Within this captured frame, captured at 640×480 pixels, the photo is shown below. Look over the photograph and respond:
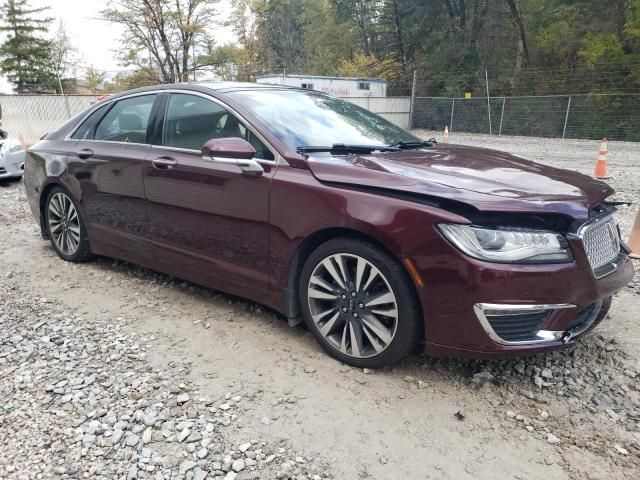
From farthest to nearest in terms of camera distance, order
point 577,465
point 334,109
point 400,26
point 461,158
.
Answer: point 400,26 → point 334,109 → point 461,158 → point 577,465

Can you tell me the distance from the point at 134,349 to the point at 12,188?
291 inches

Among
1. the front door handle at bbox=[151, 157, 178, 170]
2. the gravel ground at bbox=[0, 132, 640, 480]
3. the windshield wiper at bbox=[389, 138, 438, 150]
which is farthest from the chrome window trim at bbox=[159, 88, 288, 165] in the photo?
the gravel ground at bbox=[0, 132, 640, 480]

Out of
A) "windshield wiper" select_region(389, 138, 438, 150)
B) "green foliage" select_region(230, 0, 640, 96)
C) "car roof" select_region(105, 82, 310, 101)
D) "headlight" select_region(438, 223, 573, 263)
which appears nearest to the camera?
"headlight" select_region(438, 223, 573, 263)

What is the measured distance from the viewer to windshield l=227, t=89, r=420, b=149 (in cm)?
319

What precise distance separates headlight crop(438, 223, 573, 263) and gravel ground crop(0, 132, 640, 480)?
2.50 ft

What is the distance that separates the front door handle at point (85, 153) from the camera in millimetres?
4222

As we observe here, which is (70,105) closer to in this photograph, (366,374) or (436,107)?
(436,107)

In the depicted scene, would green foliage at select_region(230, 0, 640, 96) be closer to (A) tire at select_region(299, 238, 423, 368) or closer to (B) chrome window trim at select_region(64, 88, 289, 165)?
(B) chrome window trim at select_region(64, 88, 289, 165)

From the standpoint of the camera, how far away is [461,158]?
308 cm

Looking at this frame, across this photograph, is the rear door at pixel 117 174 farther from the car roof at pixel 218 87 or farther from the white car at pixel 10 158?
the white car at pixel 10 158

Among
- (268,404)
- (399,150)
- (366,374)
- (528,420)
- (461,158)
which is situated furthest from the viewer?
(399,150)

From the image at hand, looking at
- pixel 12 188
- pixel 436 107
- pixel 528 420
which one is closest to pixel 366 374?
pixel 528 420

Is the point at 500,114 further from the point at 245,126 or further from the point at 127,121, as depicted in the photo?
the point at 245,126

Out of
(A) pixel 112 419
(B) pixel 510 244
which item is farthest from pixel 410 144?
(A) pixel 112 419
